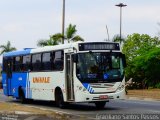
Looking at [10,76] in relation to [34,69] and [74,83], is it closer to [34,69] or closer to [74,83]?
[34,69]

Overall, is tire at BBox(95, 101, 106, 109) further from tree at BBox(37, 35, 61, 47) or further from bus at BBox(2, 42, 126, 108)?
tree at BBox(37, 35, 61, 47)

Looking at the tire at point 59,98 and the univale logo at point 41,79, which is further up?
the univale logo at point 41,79

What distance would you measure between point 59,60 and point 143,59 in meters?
23.9

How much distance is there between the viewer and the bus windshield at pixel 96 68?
23.7 meters

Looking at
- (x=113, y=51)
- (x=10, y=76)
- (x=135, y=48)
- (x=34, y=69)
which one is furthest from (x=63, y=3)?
(x=113, y=51)

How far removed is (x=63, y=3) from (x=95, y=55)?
28044 mm

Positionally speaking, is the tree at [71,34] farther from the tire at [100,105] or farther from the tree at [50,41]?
the tire at [100,105]

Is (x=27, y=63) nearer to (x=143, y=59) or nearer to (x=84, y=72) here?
(x=84, y=72)

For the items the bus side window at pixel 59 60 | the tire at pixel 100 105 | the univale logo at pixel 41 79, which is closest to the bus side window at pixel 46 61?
the univale logo at pixel 41 79

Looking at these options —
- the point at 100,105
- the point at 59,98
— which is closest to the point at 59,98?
the point at 59,98

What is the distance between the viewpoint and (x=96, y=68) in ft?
77.7

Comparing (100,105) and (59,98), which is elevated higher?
(59,98)

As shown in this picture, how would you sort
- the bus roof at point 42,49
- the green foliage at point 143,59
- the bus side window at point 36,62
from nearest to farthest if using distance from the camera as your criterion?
the bus roof at point 42,49
the bus side window at point 36,62
the green foliage at point 143,59

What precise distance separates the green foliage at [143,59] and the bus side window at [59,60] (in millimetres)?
22819
